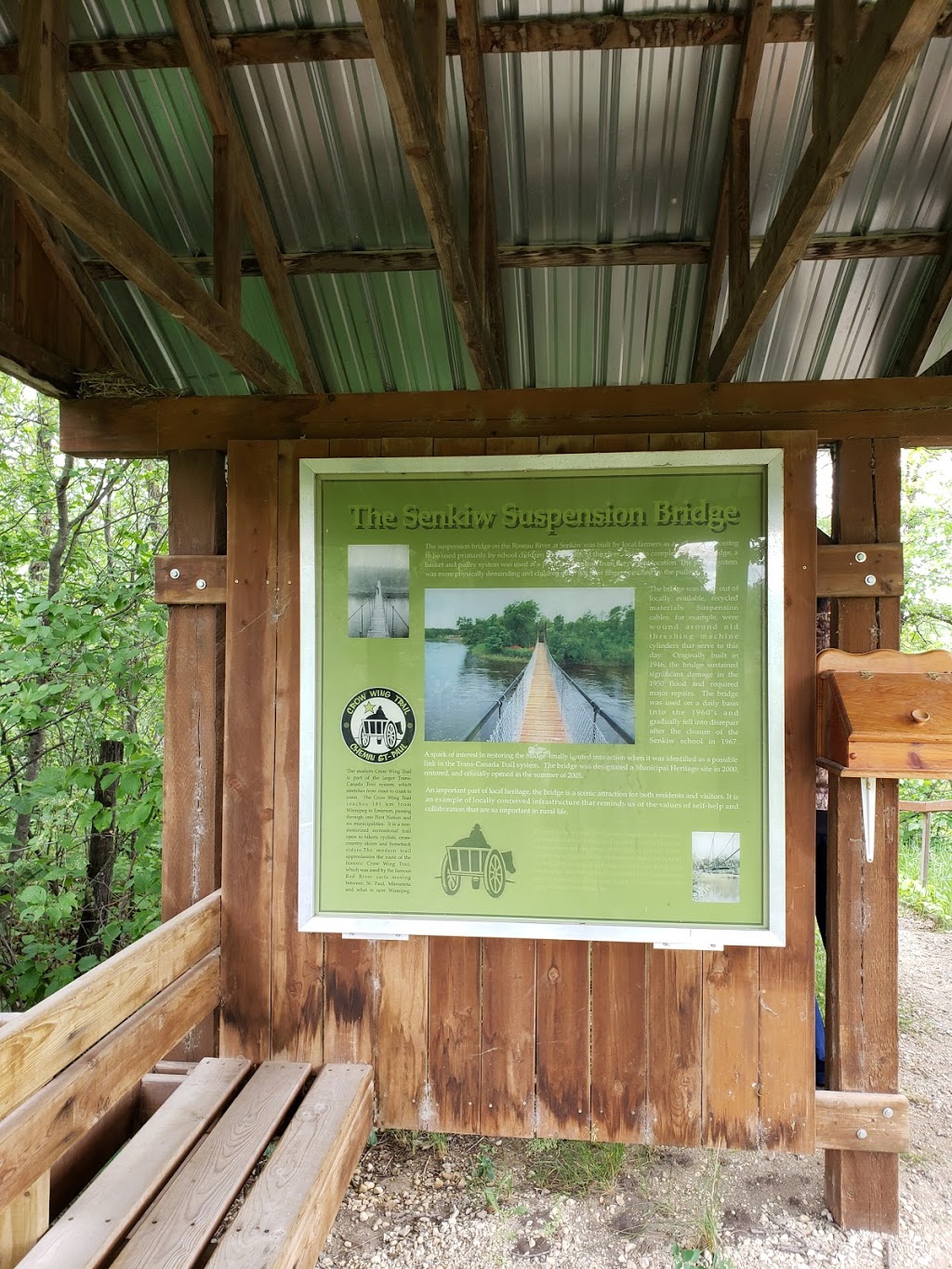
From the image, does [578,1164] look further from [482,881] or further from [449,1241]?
[482,881]

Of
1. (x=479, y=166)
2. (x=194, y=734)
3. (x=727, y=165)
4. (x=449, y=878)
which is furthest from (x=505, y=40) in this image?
(x=449, y=878)

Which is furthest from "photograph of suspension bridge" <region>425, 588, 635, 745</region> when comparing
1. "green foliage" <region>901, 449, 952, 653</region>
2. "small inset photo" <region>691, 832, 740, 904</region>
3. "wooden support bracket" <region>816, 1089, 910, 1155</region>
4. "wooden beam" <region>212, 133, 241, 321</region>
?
"green foliage" <region>901, 449, 952, 653</region>

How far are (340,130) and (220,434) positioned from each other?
1.15 metres

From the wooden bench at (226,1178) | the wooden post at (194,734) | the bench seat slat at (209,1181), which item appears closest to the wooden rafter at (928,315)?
the wooden post at (194,734)

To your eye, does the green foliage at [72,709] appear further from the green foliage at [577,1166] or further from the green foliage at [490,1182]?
the green foliage at [577,1166]

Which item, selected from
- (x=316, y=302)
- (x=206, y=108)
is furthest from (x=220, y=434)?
(x=206, y=108)

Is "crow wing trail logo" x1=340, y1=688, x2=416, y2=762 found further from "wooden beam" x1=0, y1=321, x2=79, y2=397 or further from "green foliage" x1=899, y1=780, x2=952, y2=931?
"green foliage" x1=899, y1=780, x2=952, y2=931

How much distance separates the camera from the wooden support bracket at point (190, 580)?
267cm

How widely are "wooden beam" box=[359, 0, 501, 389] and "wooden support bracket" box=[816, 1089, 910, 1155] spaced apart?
2.94 m

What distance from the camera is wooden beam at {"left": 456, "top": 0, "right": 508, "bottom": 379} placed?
2.04m

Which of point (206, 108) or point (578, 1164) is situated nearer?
point (206, 108)

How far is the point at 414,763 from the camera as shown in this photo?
2.43 meters

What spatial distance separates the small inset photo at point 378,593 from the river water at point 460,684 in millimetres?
155

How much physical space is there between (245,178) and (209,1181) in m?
3.12
